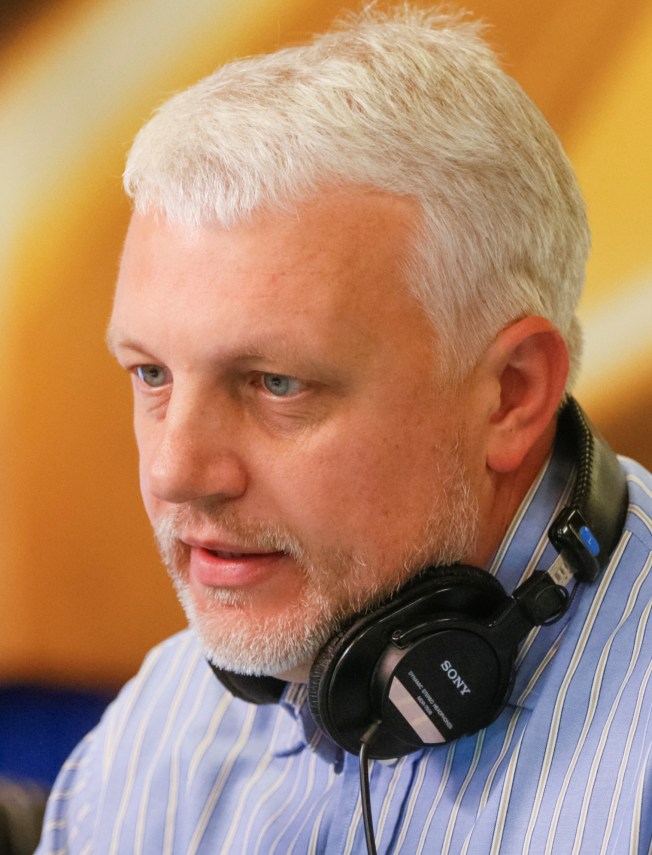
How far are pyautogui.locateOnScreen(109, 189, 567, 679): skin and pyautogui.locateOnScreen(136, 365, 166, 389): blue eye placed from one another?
27 millimetres

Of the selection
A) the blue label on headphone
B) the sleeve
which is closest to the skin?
the blue label on headphone

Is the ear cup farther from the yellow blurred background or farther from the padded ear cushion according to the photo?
the yellow blurred background

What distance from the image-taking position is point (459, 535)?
1073mm

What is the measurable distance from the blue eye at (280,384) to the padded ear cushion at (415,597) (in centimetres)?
22

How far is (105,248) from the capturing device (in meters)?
1.58

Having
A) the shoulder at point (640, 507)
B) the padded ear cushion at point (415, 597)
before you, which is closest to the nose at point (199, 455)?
the padded ear cushion at point (415, 597)

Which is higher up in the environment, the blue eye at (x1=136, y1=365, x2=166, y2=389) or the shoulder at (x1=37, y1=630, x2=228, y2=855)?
the blue eye at (x1=136, y1=365, x2=166, y2=389)

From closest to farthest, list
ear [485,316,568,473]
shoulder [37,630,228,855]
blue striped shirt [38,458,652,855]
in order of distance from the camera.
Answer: blue striped shirt [38,458,652,855] → ear [485,316,568,473] → shoulder [37,630,228,855]

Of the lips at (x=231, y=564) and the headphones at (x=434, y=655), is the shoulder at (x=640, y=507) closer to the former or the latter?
the headphones at (x=434, y=655)

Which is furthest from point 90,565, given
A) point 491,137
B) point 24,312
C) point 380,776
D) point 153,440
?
point 491,137

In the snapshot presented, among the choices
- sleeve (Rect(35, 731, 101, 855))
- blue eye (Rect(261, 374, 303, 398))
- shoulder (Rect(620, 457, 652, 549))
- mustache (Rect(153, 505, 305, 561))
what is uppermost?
blue eye (Rect(261, 374, 303, 398))

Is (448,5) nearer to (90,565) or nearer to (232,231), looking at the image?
(232,231)

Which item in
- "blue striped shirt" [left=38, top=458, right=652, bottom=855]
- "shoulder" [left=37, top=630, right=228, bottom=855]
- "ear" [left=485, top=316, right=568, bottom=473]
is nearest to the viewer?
"blue striped shirt" [left=38, top=458, right=652, bottom=855]

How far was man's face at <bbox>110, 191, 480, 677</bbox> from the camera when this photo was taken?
3.24 feet
